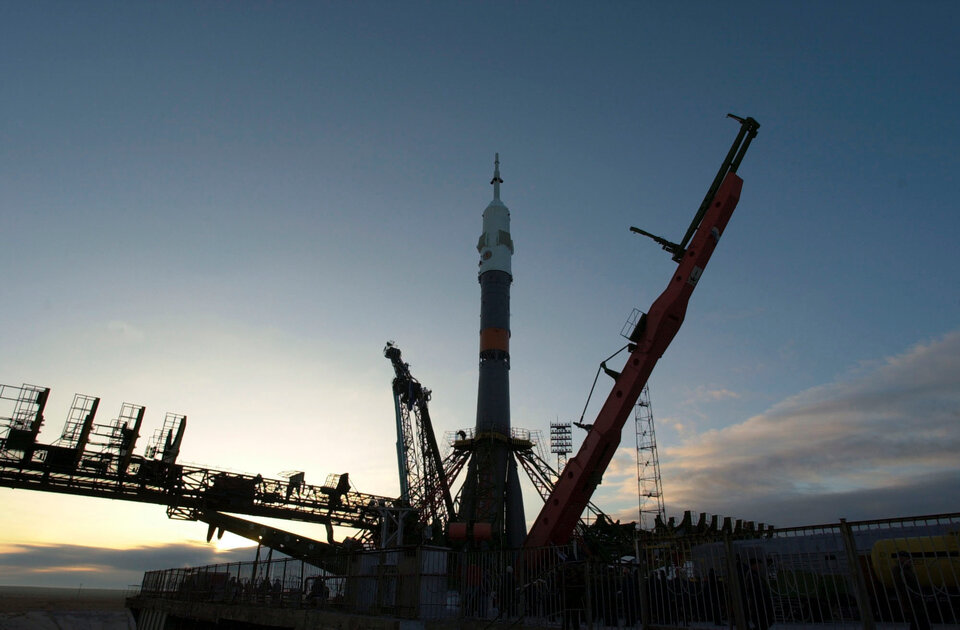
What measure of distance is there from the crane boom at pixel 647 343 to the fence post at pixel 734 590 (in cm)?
1164

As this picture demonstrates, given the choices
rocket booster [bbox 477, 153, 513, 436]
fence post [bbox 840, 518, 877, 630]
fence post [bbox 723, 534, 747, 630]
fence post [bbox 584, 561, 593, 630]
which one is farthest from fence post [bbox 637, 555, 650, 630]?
rocket booster [bbox 477, 153, 513, 436]

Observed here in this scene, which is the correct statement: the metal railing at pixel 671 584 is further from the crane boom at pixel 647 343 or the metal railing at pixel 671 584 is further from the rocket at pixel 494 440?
the rocket at pixel 494 440

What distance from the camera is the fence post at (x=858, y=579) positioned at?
A: 938 centimetres

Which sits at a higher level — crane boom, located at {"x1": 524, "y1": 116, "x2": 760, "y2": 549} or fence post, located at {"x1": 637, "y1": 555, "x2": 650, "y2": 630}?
crane boom, located at {"x1": 524, "y1": 116, "x2": 760, "y2": 549}

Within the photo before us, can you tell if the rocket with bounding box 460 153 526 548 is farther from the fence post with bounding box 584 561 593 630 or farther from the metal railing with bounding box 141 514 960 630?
the fence post with bounding box 584 561 593 630

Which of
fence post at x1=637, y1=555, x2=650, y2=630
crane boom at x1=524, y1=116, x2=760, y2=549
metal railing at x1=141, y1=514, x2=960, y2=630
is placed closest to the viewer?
metal railing at x1=141, y1=514, x2=960, y2=630

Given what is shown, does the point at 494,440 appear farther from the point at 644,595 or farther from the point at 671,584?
the point at 644,595

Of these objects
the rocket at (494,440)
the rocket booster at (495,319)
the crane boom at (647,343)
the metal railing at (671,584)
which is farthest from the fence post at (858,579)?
the rocket booster at (495,319)

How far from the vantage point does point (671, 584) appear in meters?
13.7

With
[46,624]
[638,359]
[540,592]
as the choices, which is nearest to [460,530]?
[638,359]

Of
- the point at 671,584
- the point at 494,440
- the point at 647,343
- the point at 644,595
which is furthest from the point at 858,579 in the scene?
the point at 494,440

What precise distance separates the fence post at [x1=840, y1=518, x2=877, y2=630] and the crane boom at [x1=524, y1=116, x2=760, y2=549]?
42.1ft

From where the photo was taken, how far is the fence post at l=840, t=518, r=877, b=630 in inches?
369

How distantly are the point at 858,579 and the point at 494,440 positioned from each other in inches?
1050
